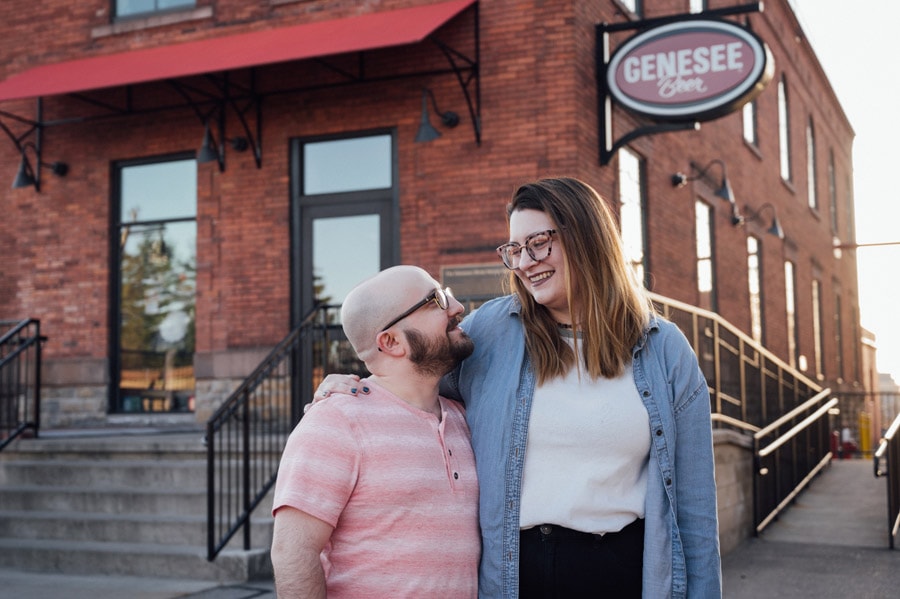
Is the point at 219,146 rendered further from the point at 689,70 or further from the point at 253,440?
the point at 689,70

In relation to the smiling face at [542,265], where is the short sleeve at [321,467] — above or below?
below

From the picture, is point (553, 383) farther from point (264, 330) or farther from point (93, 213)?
point (93, 213)

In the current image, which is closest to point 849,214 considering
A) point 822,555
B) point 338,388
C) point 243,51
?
point 822,555

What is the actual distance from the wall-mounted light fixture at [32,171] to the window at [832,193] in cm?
2072

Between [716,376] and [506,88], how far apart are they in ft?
11.7

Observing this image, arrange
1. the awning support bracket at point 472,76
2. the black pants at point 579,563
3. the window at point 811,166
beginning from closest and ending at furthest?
the black pants at point 579,563, the awning support bracket at point 472,76, the window at point 811,166

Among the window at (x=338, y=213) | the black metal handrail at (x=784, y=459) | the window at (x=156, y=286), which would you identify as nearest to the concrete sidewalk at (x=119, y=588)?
the window at (x=338, y=213)

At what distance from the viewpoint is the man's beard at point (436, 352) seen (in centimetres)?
264

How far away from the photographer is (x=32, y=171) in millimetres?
12211

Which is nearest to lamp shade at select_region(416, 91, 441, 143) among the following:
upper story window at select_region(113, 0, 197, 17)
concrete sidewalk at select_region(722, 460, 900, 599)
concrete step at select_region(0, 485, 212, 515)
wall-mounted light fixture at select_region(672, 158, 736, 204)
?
upper story window at select_region(113, 0, 197, 17)

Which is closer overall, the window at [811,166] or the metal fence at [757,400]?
the metal fence at [757,400]

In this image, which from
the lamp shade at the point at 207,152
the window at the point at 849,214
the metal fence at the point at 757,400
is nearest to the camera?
the metal fence at the point at 757,400

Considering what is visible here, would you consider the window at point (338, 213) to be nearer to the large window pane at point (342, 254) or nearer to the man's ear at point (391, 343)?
the large window pane at point (342, 254)

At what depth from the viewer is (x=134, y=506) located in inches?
333
